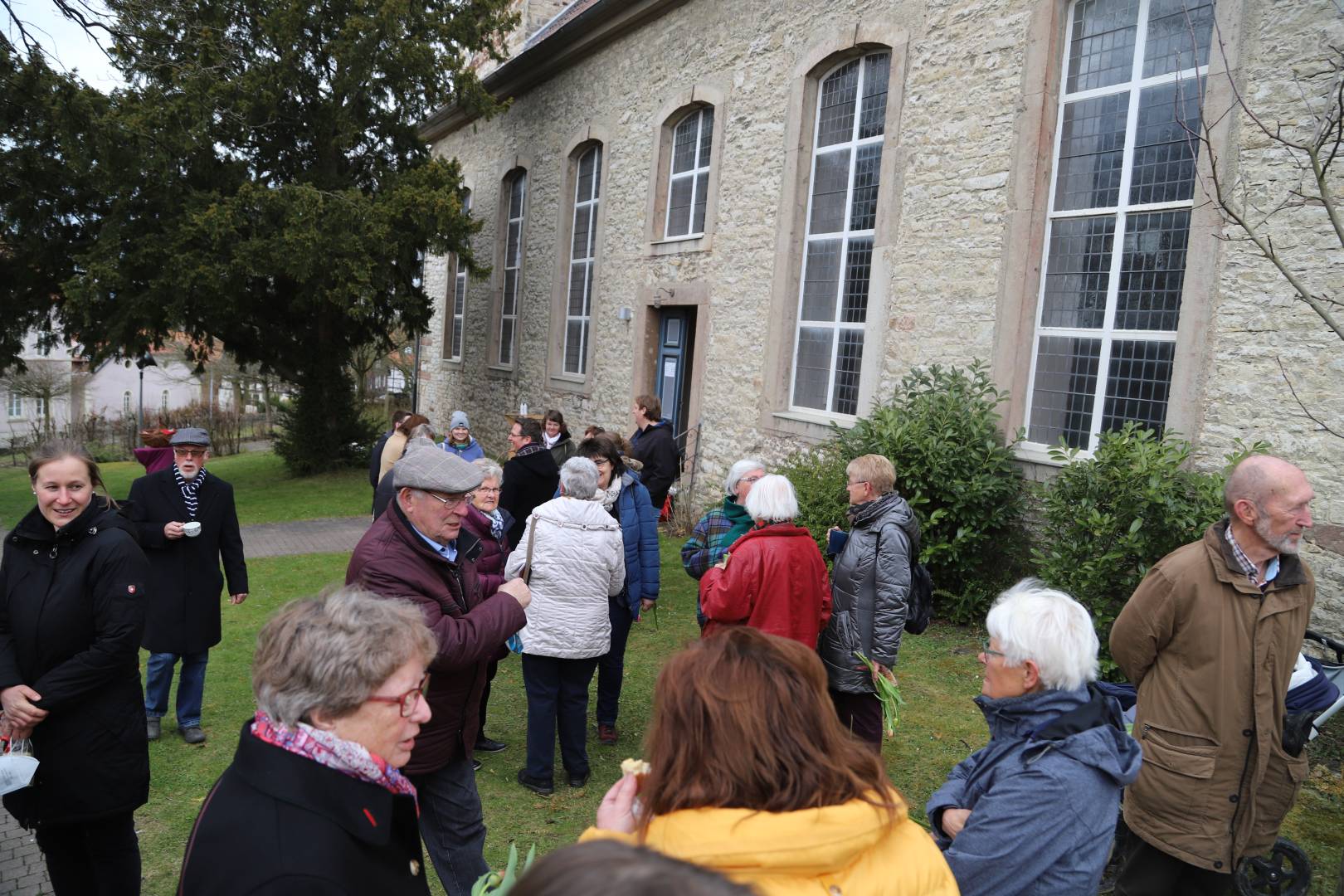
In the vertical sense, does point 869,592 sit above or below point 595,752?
above

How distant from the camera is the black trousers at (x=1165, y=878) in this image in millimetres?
3158

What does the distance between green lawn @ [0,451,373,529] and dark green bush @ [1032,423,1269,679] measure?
1117cm

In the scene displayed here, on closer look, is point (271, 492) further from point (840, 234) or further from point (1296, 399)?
point (1296, 399)

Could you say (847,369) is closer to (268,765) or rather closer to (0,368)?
(268,765)

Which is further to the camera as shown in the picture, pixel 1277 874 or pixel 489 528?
pixel 489 528

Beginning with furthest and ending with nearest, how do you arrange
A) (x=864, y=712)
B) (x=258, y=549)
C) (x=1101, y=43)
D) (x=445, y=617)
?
(x=258, y=549)
(x=1101, y=43)
(x=864, y=712)
(x=445, y=617)

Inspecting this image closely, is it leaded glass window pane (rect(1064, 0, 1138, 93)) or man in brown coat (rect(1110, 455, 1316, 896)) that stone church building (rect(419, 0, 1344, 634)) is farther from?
man in brown coat (rect(1110, 455, 1316, 896))

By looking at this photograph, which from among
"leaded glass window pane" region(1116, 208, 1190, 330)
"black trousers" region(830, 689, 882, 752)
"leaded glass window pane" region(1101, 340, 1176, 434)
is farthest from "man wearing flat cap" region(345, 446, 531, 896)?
"leaded glass window pane" region(1116, 208, 1190, 330)

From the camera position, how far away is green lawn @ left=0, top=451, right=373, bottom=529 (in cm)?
1447

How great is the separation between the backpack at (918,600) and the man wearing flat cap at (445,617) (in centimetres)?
225

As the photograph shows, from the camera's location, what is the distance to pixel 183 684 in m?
5.22

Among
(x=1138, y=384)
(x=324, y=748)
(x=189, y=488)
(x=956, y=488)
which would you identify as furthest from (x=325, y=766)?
(x=1138, y=384)

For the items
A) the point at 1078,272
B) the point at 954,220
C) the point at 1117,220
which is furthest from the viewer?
the point at 954,220

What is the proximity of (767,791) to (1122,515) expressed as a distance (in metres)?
5.52
